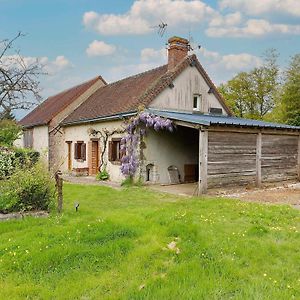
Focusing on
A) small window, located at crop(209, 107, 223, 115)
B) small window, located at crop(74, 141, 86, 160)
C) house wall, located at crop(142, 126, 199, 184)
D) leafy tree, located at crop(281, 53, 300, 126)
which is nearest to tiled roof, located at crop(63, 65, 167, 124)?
small window, located at crop(74, 141, 86, 160)

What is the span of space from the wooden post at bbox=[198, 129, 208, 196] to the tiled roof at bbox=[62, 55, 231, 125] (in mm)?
4432

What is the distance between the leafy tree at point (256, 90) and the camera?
146 ft

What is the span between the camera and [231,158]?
48.2ft

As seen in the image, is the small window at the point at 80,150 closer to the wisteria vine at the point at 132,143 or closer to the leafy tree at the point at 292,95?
the wisteria vine at the point at 132,143

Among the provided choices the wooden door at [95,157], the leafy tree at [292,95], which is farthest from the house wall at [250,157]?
the leafy tree at [292,95]

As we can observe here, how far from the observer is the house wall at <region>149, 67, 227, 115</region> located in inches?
709

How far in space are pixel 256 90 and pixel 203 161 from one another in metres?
34.5

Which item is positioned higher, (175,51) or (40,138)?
(175,51)

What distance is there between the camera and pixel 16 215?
8.24 metres

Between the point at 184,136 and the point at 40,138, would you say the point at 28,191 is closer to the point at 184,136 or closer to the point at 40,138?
the point at 184,136

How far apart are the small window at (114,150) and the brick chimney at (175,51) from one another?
16.4ft

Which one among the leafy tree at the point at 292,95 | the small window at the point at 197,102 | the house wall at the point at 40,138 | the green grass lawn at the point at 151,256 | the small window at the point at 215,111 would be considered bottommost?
the green grass lawn at the point at 151,256

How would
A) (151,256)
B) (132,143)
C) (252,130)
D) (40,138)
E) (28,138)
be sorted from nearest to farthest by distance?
(151,256) → (252,130) → (132,143) → (40,138) → (28,138)

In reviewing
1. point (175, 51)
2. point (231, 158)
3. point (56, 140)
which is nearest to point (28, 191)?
point (231, 158)
